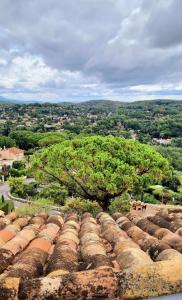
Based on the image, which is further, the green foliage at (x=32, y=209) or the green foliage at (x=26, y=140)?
the green foliage at (x=26, y=140)

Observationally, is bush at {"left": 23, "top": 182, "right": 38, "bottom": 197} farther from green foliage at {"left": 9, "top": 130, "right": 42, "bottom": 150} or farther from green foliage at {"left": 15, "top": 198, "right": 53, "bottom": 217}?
green foliage at {"left": 9, "top": 130, "right": 42, "bottom": 150}


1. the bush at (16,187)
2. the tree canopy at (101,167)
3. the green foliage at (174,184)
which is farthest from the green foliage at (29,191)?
the tree canopy at (101,167)

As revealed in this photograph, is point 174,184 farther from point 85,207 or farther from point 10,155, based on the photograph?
point 10,155

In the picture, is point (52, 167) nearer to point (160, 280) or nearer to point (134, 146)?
point (134, 146)

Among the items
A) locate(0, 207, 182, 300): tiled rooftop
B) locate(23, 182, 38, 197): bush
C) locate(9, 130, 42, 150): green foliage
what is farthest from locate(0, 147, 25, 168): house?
locate(0, 207, 182, 300): tiled rooftop

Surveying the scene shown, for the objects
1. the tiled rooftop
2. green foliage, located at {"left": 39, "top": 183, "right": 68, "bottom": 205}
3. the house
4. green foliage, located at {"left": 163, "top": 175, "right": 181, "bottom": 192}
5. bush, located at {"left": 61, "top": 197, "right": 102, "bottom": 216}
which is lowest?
the house

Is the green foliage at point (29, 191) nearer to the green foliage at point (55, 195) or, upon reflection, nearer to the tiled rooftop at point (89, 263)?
the green foliage at point (55, 195)

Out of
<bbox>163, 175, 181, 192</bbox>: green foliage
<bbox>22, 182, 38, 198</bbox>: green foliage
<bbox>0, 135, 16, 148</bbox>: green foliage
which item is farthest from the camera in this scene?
<bbox>0, 135, 16, 148</bbox>: green foliage
